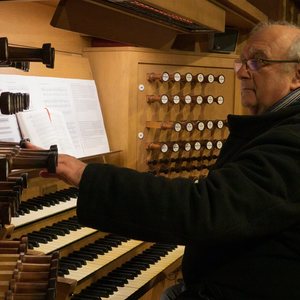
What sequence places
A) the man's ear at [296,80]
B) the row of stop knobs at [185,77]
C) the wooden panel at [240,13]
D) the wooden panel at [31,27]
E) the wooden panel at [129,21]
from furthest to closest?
the wooden panel at [240,13]
the row of stop knobs at [185,77]
the wooden panel at [129,21]
the wooden panel at [31,27]
the man's ear at [296,80]

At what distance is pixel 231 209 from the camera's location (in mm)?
1406

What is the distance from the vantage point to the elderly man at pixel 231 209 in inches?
55.4

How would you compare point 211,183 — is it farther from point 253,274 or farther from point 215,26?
point 215,26

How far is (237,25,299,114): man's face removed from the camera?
1.78 metres

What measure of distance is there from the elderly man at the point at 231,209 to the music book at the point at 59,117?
98cm

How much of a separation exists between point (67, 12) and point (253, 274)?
1872mm

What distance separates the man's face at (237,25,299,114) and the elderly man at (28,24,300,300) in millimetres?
176

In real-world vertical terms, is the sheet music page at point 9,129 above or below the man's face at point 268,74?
below

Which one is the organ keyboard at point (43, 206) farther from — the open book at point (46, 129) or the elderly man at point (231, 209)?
the elderly man at point (231, 209)

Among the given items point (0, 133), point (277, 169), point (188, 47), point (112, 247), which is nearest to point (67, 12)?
point (0, 133)

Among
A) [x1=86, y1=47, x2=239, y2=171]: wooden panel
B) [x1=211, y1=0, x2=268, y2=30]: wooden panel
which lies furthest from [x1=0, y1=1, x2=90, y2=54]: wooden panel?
[x1=211, y1=0, x2=268, y2=30]: wooden panel

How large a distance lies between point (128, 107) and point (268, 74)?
4.62 feet

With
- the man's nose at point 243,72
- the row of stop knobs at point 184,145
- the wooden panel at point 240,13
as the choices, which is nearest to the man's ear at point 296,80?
the man's nose at point 243,72

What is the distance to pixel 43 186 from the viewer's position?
101 inches
